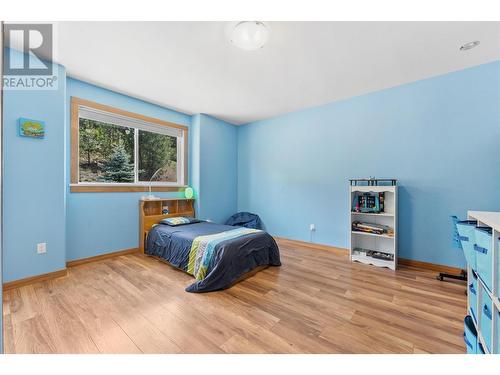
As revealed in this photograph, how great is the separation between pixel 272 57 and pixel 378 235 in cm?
263

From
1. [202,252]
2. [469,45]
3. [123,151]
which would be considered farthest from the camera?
[123,151]

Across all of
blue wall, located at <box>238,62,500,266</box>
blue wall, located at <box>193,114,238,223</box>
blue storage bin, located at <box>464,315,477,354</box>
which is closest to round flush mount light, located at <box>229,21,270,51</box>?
blue wall, located at <box>238,62,500,266</box>

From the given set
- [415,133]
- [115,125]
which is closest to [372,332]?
[415,133]

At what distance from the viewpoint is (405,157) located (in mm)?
2861

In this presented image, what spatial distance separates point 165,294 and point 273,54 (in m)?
2.71

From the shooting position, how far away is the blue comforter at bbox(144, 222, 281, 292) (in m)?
2.16

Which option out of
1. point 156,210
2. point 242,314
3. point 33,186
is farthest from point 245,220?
point 33,186

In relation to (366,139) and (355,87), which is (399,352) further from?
(355,87)

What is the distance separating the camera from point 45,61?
7.71 ft

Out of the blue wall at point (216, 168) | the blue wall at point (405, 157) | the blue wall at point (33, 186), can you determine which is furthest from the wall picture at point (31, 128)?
the blue wall at point (405, 157)

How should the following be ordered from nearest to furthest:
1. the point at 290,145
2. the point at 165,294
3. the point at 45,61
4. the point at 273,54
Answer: the point at 165,294 → the point at 273,54 → the point at 45,61 → the point at 290,145

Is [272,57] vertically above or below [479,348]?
above

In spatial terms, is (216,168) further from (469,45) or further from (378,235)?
(469,45)

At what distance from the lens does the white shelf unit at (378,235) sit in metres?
2.73
